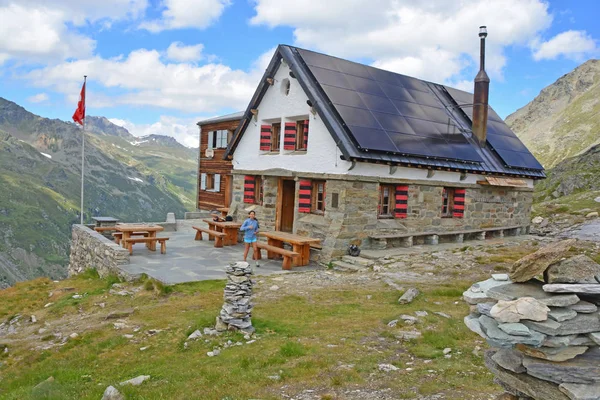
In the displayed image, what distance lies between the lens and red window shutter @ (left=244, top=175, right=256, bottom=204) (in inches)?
749

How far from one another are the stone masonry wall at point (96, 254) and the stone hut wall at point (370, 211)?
5836mm

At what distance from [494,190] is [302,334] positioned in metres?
14.6

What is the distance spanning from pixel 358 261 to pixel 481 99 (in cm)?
1049

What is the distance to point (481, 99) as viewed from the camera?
1966 centimetres

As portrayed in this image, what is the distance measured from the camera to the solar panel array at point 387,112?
15.2 metres

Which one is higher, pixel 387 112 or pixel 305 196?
pixel 387 112

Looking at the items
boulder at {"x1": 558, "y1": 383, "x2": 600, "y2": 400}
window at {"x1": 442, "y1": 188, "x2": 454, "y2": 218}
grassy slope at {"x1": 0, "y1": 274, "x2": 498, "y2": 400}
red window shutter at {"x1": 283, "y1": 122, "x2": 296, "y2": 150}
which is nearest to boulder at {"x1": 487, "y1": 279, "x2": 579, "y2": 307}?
boulder at {"x1": 558, "y1": 383, "x2": 600, "y2": 400}

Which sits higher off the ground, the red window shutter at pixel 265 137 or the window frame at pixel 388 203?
the red window shutter at pixel 265 137

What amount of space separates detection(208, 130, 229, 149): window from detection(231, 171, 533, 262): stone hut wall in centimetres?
859

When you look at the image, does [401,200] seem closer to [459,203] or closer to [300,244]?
[459,203]

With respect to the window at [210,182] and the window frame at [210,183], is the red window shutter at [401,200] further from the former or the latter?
the window frame at [210,183]

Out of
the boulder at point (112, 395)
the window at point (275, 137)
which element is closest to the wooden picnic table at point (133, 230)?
Result: the window at point (275, 137)

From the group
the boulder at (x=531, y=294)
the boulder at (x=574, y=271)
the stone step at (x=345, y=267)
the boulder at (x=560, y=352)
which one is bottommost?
the stone step at (x=345, y=267)

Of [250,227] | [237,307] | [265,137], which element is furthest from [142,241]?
[237,307]
